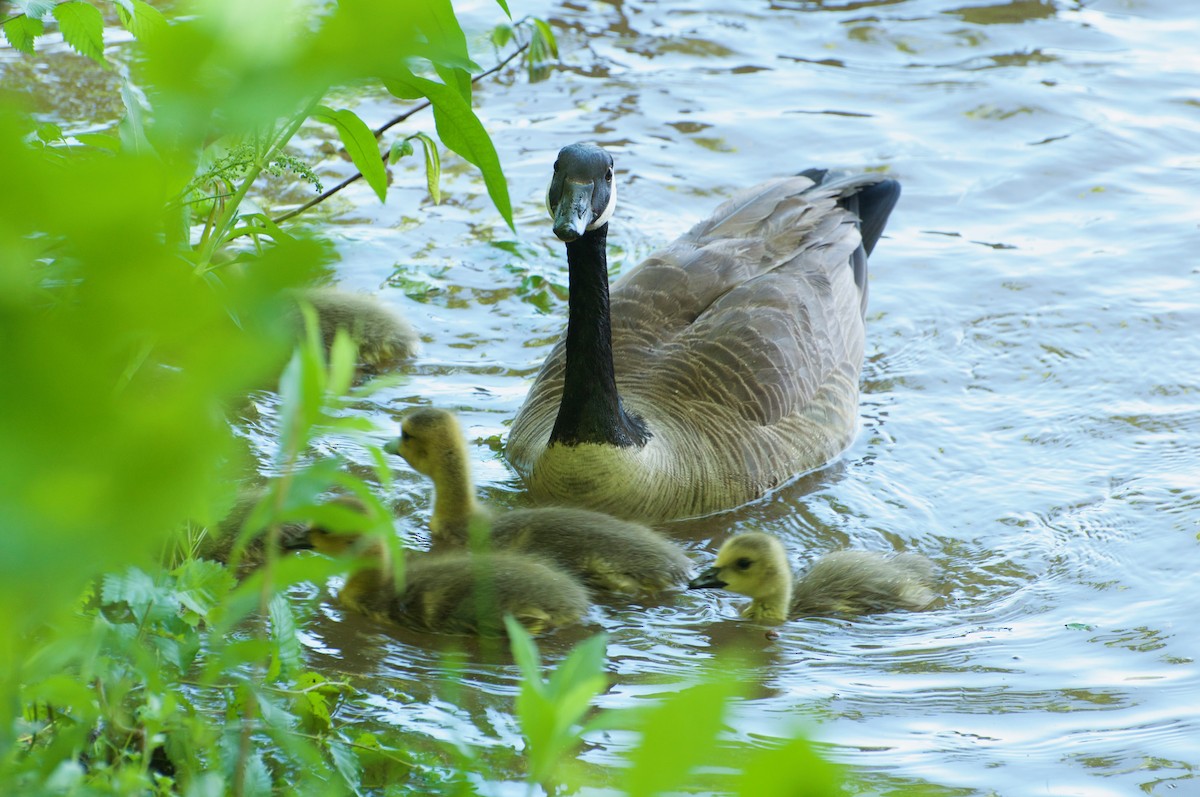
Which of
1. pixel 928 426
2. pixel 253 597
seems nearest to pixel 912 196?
pixel 928 426

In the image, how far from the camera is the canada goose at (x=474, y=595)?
4.41 m

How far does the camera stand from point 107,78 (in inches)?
368

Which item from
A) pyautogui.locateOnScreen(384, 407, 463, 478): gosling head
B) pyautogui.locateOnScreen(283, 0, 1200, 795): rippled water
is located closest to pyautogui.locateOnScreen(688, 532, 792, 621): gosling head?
pyautogui.locateOnScreen(283, 0, 1200, 795): rippled water

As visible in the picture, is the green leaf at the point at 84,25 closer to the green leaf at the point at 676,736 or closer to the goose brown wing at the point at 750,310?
the green leaf at the point at 676,736

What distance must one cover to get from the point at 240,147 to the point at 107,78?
708cm

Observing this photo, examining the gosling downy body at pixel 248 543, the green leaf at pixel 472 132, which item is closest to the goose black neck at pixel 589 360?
the gosling downy body at pixel 248 543

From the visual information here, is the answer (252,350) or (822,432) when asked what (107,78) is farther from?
(252,350)

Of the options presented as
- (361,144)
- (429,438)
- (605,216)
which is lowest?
(429,438)

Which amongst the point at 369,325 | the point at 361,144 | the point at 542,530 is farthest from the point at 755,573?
the point at 369,325

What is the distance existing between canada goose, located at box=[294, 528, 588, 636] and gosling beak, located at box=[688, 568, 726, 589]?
40 cm

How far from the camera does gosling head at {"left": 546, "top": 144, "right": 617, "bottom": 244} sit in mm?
5258

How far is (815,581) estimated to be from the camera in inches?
192

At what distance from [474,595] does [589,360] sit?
144cm

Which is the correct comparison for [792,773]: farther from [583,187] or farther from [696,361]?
[696,361]
